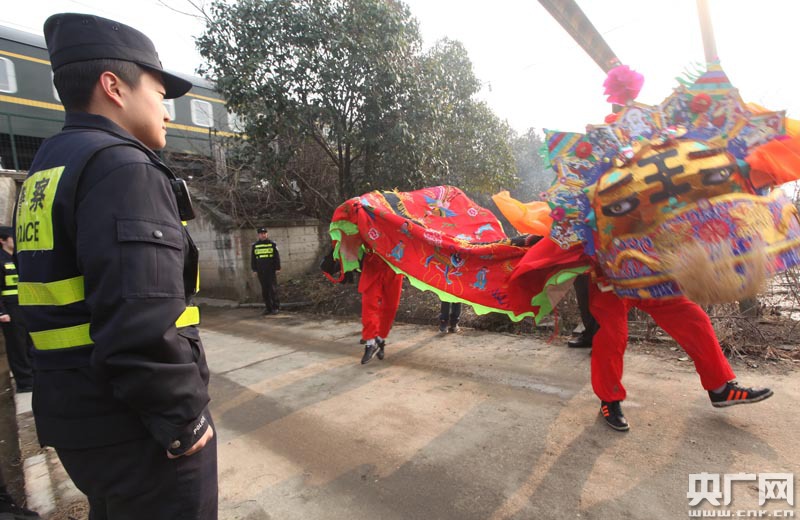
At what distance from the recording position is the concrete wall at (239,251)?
897cm

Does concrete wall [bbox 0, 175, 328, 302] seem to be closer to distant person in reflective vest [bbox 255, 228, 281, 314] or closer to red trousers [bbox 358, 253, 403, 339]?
distant person in reflective vest [bbox 255, 228, 281, 314]

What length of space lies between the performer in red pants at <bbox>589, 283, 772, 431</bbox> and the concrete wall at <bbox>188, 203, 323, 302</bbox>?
7697 millimetres

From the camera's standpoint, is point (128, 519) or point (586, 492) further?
point (586, 492)

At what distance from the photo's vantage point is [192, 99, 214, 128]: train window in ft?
36.7

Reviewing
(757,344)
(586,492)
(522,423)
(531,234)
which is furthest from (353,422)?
(757,344)

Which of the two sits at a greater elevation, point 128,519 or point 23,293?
point 23,293

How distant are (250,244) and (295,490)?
7.49 meters

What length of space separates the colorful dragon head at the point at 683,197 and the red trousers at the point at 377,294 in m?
2.41

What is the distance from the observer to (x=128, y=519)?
1.12 meters

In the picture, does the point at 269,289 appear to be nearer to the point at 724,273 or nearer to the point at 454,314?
the point at 454,314

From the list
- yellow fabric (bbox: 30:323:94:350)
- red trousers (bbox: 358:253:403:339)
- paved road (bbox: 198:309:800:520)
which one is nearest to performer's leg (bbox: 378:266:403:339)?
red trousers (bbox: 358:253:403:339)

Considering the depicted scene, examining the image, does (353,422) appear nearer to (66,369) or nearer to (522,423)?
(522,423)

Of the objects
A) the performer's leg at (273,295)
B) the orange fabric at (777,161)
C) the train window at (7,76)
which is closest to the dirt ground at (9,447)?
the performer's leg at (273,295)

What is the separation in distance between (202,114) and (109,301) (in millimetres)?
12188
